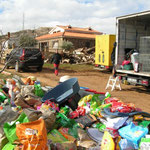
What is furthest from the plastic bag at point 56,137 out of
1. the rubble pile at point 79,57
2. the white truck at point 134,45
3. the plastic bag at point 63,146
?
the rubble pile at point 79,57

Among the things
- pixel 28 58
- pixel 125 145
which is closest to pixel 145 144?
pixel 125 145

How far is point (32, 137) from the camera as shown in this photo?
8.88 ft

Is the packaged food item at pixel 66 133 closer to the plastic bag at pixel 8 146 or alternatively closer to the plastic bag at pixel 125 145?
the plastic bag at pixel 125 145

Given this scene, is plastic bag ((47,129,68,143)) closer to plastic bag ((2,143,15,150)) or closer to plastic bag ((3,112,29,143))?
plastic bag ((3,112,29,143))

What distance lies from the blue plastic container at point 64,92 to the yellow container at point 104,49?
8.13 m

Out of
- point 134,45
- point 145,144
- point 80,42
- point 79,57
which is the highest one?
point 80,42

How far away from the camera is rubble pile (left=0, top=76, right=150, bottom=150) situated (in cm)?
291

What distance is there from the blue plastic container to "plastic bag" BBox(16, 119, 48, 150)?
85.8 inches

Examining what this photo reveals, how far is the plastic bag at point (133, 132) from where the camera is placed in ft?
10.9

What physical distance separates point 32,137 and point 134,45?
8.05m

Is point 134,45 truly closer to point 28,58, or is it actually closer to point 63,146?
point 28,58

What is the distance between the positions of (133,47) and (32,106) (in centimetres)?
641

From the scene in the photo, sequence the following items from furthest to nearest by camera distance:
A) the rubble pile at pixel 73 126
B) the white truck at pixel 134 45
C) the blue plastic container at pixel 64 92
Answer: the white truck at pixel 134 45
the blue plastic container at pixel 64 92
the rubble pile at pixel 73 126

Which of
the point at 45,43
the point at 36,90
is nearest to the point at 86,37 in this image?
the point at 45,43
